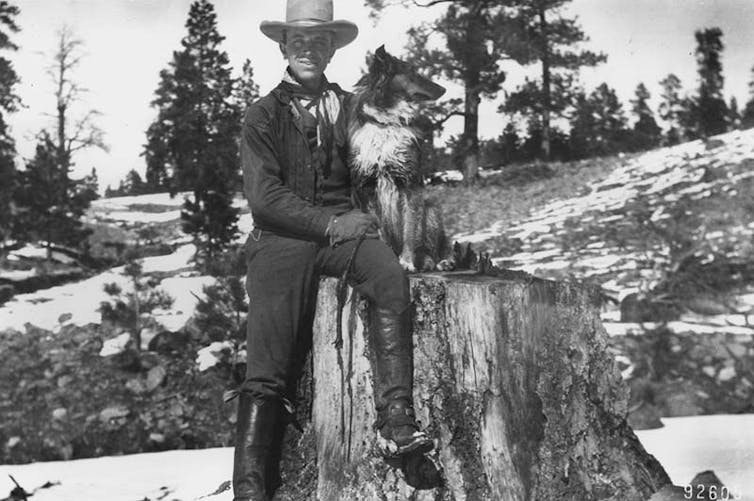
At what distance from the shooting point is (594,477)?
150 inches

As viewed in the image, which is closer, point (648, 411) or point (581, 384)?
point (581, 384)

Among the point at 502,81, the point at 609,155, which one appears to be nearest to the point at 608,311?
the point at 502,81

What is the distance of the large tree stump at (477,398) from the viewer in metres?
3.46

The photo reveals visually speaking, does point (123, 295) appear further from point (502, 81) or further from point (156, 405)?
point (502, 81)

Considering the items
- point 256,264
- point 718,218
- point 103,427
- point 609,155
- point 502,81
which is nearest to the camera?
point 256,264

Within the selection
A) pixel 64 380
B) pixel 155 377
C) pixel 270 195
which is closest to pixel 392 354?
pixel 270 195

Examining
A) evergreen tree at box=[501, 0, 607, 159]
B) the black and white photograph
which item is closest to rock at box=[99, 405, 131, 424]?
the black and white photograph

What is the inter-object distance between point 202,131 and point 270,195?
5.74 meters

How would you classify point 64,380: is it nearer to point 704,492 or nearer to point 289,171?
point 289,171

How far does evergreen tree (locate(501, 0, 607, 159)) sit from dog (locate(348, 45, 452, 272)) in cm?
805

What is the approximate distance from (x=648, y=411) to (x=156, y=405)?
5.03 metres

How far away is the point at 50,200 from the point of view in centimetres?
921

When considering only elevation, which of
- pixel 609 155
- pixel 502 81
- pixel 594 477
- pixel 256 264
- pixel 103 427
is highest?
pixel 502 81

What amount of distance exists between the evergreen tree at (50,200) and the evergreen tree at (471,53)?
458cm
